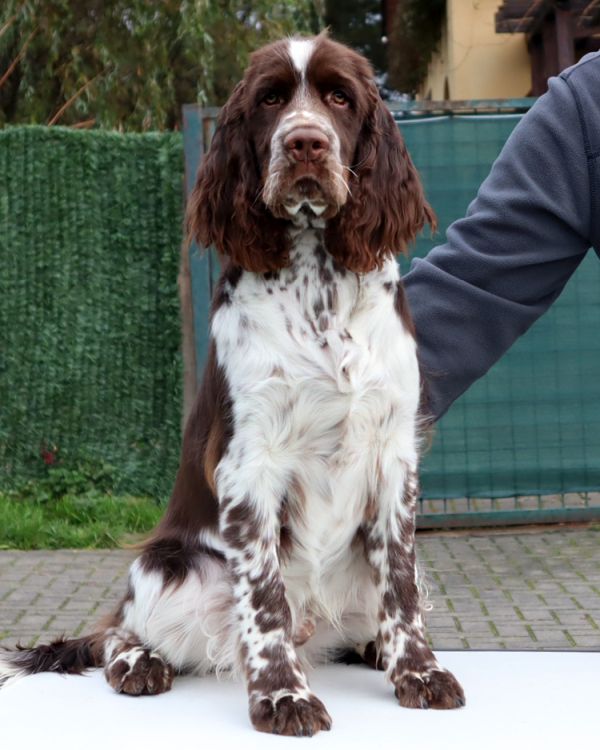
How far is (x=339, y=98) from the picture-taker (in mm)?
2668

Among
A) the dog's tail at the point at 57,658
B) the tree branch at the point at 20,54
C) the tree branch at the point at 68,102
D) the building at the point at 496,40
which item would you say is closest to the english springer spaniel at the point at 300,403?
the dog's tail at the point at 57,658

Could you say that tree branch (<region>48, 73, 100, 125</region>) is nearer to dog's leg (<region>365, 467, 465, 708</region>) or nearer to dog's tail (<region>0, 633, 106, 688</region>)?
dog's tail (<region>0, 633, 106, 688</region>)

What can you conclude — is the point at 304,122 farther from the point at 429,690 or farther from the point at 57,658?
the point at 57,658

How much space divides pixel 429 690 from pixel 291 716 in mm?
317

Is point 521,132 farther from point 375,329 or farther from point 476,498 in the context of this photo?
point 476,498

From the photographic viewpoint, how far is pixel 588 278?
23.0 ft

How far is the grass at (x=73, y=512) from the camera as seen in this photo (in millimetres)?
7188

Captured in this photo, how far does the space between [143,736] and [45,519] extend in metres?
5.37

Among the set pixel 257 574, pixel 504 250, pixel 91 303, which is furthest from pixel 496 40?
pixel 257 574

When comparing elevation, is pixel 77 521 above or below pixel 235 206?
below

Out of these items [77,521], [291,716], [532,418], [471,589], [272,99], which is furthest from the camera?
[77,521]

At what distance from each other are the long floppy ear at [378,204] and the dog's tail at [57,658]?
115cm

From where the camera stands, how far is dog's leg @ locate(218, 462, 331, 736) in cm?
255

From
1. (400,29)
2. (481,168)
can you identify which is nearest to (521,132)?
(481,168)
